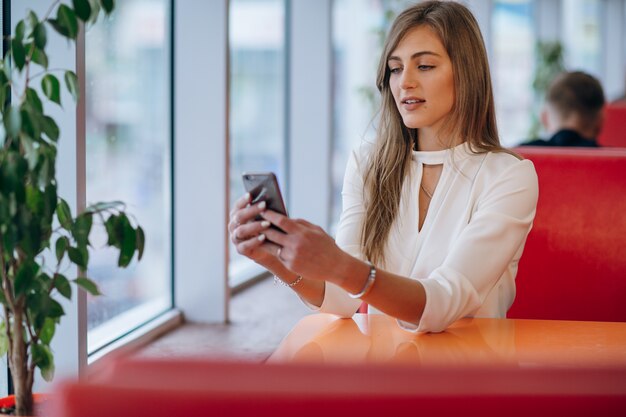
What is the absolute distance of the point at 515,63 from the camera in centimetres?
1298

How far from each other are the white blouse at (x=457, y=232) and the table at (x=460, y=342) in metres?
0.05

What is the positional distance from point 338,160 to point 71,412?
7717 millimetres

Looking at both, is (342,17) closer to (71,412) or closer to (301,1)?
(301,1)

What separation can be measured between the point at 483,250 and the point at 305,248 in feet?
1.74

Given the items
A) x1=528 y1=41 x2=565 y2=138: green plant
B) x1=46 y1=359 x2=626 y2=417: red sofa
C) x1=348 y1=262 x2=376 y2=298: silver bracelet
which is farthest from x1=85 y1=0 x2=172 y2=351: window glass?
x1=528 y1=41 x2=565 y2=138: green plant

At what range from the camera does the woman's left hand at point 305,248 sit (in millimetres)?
1550

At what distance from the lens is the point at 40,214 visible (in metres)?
1.63

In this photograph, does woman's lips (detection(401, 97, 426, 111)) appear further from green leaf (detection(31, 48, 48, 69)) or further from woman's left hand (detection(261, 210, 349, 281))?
green leaf (detection(31, 48, 48, 69))

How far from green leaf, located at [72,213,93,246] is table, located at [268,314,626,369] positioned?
440 mm

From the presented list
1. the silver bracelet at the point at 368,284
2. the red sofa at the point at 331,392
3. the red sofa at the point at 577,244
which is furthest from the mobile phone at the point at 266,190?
the red sofa at the point at 577,244

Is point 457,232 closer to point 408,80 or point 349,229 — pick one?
point 349,229

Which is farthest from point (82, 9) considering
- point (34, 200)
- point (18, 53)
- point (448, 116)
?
point (448, 116)

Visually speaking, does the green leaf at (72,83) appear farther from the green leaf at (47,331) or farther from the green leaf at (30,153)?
the green leaf at (47,331)

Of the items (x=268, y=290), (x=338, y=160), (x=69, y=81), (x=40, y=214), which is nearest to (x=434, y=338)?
(x=40, y=214)
